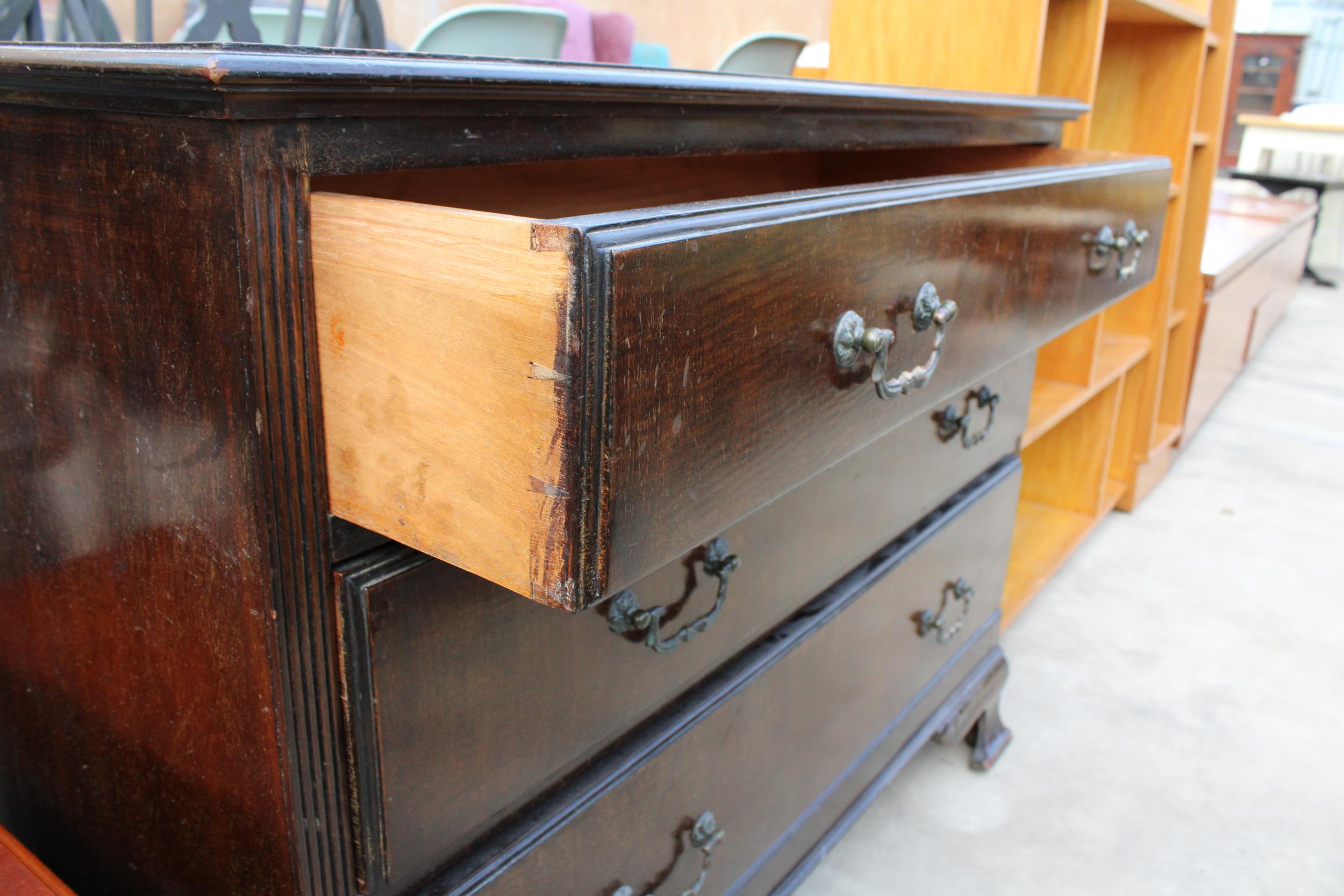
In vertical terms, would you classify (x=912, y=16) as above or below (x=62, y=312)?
above

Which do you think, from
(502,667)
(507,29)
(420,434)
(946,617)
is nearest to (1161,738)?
(946,617)

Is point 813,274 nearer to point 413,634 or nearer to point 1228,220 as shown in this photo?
point 413,634

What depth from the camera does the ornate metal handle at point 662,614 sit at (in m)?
0.56

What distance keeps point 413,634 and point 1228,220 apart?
3.40m

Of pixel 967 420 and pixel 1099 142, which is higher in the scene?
pixel 1099 142

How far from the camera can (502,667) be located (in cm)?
51

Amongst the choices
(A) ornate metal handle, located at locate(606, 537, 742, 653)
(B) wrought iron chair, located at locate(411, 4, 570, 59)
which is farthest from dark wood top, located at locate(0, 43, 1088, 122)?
(B) wrought iron chair, located at locate(411, 4, 570, 59)

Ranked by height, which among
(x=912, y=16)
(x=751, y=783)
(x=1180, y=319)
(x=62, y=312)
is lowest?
(x=751, y=783)

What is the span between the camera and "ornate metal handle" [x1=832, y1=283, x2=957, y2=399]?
1.57ft

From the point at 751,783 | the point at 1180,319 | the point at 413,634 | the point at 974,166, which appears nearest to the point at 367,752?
the point at 413,634

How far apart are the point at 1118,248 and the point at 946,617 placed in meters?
0.42

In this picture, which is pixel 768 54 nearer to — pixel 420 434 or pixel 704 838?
pixel 704 838

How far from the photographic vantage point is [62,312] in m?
0.47

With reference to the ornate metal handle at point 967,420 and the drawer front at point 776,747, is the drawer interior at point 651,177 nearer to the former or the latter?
the ornate metal handle at point 967,420
